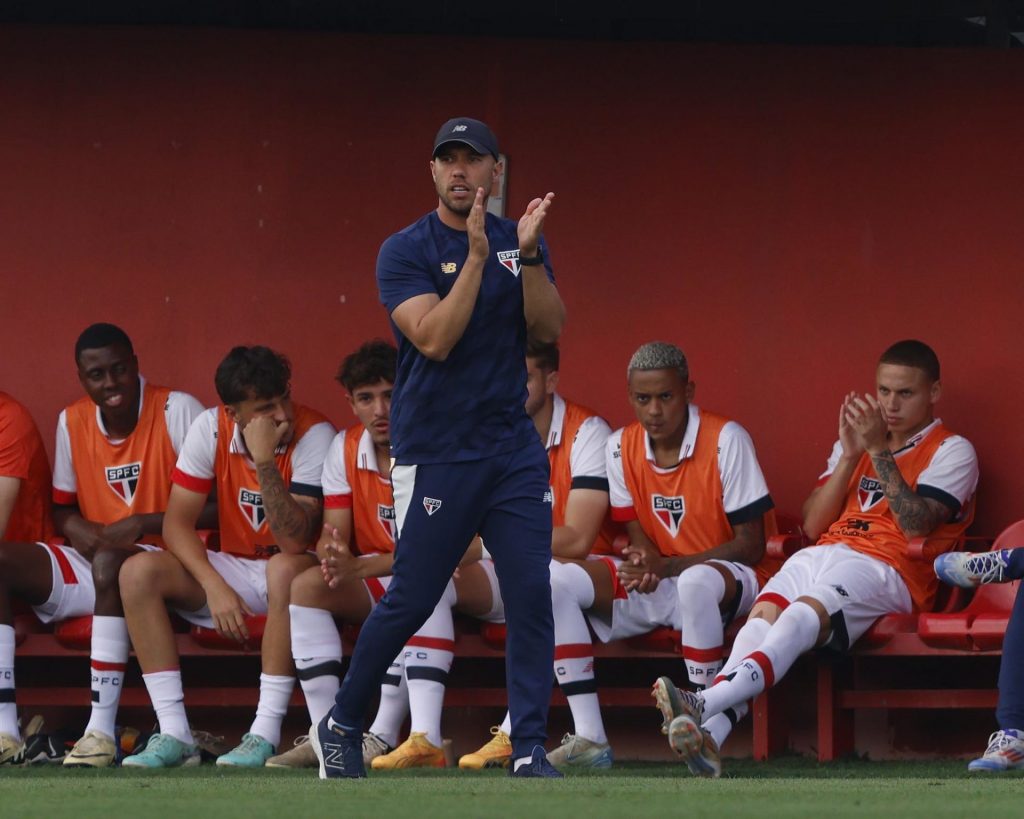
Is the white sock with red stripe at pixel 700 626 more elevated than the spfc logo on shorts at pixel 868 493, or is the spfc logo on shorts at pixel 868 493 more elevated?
the spfc logo on shorts at pixel 868 493

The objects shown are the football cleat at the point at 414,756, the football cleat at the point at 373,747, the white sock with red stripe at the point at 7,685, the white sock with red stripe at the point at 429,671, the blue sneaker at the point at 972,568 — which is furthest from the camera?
the white sock with red stripe at the point at 7,685

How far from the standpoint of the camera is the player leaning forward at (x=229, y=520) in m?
6.34

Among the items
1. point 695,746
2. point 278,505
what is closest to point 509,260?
point 695,746

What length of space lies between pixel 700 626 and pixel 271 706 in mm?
1471

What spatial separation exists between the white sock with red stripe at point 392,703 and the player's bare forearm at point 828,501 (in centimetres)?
152

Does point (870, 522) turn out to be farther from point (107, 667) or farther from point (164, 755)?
point (107, 667)

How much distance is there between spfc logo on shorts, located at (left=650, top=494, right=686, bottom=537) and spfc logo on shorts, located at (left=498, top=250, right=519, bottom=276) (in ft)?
6.43

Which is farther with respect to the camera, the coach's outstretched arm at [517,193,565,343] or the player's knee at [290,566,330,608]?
the player's knee at [290,566,330,608]

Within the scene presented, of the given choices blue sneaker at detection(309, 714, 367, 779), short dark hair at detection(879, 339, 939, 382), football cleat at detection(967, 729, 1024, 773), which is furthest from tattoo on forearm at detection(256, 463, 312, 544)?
football cleat at detection(967, 729, 1024, 773)

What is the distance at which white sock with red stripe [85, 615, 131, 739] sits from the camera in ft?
20.8

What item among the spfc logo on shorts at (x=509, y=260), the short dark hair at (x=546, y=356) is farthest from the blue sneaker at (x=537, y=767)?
the short dark hair at (x=546, y=356)

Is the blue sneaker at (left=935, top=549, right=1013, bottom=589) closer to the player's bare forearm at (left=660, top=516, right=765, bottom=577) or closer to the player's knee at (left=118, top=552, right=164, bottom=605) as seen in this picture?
the player's bare forearm at (left=660, top=516, right=765, bottom=577)

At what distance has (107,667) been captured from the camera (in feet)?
20.8

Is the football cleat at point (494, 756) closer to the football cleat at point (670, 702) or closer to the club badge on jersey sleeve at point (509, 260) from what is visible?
the football cleat at point (670, 702)
